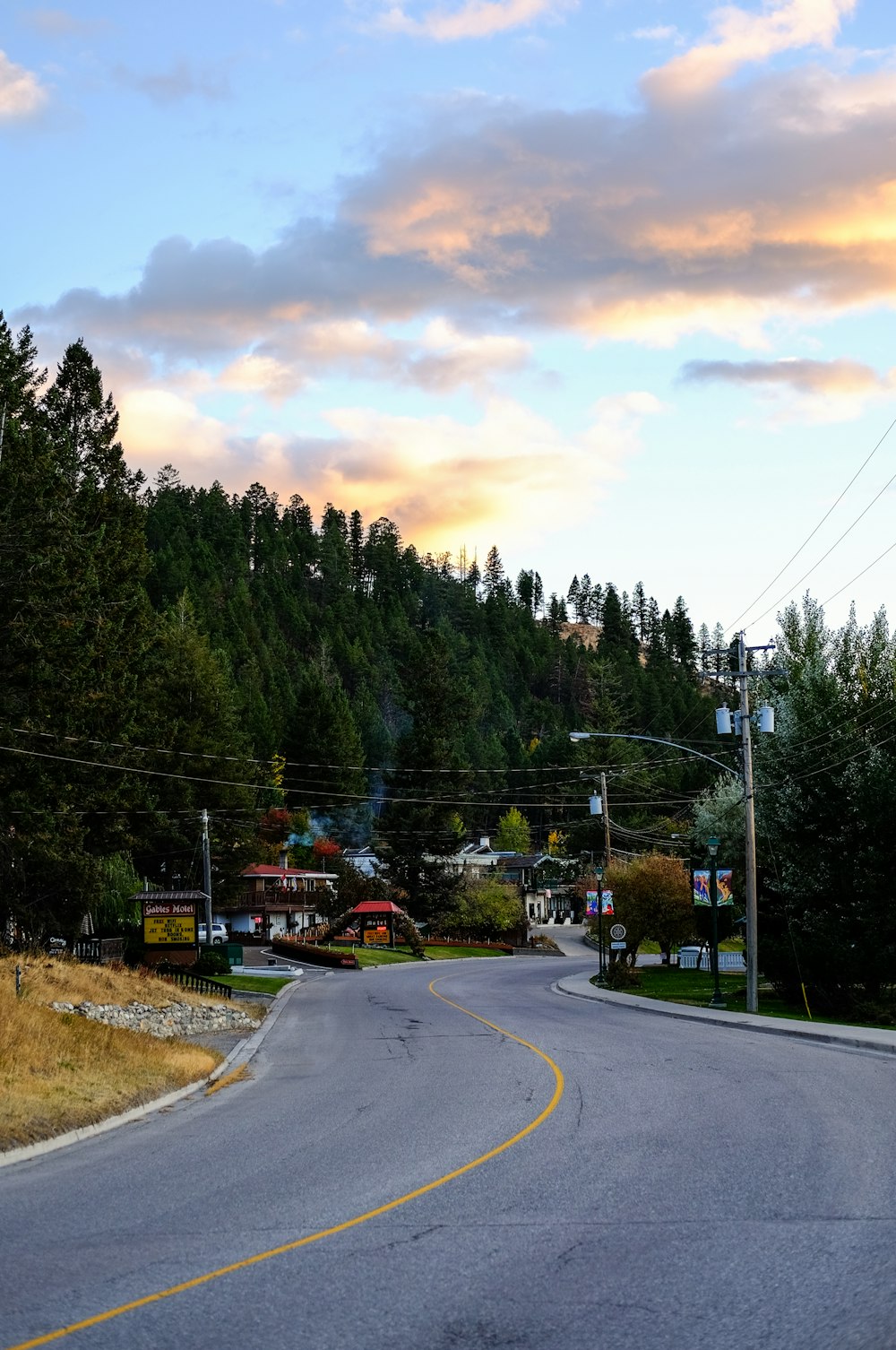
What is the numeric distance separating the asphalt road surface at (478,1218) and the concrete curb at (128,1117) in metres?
0.30

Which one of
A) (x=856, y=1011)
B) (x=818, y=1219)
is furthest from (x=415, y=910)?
(x=818, y=1219)

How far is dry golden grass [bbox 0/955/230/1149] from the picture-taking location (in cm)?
1562

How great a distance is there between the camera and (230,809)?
82.7 m

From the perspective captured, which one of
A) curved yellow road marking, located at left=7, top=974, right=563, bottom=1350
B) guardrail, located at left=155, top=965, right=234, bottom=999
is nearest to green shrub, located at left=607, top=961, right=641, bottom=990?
guardrail, located at left=155, top=965, right=234, bottom=999

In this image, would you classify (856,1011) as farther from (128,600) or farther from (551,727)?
(551,727)

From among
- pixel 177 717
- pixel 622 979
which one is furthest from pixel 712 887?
pixel 177 717

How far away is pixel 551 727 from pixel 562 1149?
185275 millimetres

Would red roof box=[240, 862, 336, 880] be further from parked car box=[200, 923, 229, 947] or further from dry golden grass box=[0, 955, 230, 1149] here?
dry golden grass box=[0, 955, 230, 1149]

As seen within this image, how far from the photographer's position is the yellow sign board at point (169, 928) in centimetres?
4791

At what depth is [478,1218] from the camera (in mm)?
10039

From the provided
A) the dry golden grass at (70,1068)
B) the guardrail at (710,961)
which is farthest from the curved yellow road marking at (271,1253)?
the guardrail at (710,961)

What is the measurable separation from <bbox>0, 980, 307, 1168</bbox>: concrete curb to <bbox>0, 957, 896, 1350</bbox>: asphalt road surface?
30 centimetres

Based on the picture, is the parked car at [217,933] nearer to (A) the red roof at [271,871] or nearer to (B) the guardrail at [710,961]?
(A) the red roof at [271,871]

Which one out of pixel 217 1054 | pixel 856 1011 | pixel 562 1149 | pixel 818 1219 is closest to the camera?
pixel 818 1219
